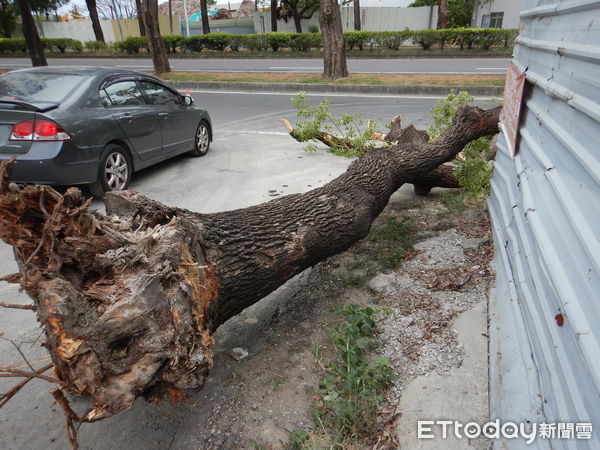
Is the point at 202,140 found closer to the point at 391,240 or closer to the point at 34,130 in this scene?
the point at 34,130

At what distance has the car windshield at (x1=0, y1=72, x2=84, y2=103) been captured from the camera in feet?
16.9

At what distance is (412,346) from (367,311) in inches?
14.7

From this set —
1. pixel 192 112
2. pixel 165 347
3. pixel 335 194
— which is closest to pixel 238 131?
pixel 192 112

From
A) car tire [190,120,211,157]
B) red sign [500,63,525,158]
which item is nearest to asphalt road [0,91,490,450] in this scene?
car tire [190,120,211,157]

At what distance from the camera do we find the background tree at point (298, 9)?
106 feet

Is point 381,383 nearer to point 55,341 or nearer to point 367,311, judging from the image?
point 367,311

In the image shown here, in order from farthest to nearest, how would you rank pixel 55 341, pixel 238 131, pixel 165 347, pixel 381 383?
1. pixel 238 131
2. pixel 381 383
3. pixel 165 347
4. pixel 55 341

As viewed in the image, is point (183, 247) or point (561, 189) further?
point (183, 247)

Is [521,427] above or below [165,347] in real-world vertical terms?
below

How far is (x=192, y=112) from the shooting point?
293 inches

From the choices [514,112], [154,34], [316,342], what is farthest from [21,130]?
[154,34]

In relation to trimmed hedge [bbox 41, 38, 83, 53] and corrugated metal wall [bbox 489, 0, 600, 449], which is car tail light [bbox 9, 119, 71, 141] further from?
trimmed hedge [bbox 41, 38, 83, 53]

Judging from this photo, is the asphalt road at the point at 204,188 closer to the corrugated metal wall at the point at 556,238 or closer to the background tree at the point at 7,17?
the corrugated metal wall at the point at 556,238

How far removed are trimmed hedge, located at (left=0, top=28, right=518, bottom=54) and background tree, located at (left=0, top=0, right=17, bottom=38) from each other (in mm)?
6377
